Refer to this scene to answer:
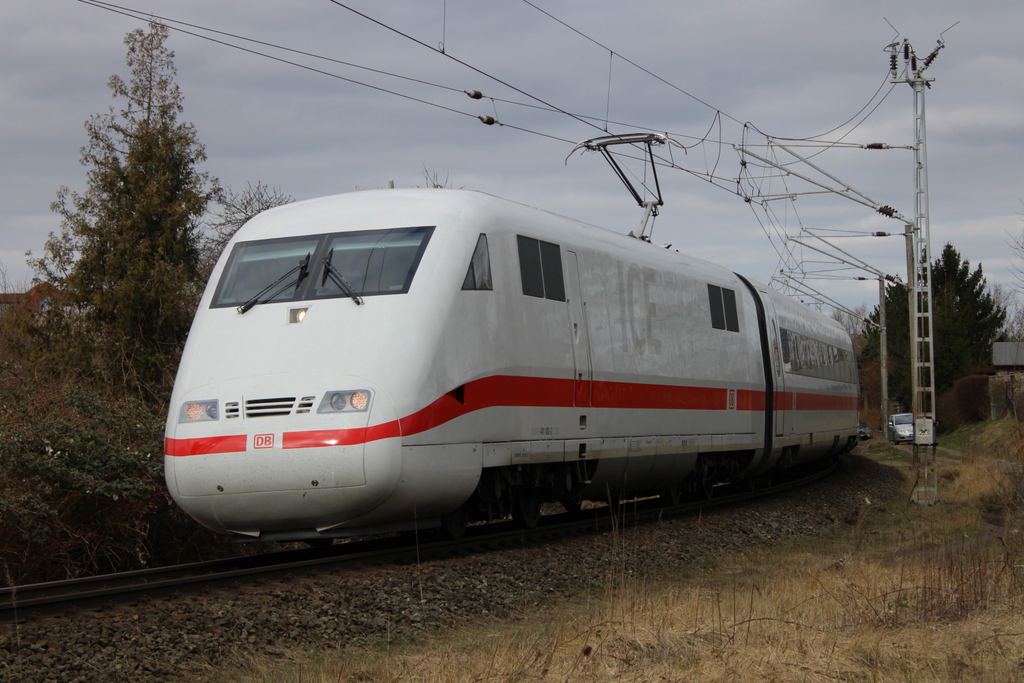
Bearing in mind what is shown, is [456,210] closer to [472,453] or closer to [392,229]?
[392,229]

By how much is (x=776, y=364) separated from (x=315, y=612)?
42.4ft

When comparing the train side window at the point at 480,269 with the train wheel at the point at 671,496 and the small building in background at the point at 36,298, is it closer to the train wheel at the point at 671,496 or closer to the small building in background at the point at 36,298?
the train wheel at the point at 671,496

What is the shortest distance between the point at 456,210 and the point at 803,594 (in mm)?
4537

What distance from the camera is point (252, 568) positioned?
8.51m

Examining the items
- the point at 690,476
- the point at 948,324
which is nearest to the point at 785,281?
the point at 690,476

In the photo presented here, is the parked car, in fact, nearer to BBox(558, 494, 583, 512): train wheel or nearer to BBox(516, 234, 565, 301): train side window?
BBox(558, 494, 583, 512): train wheel

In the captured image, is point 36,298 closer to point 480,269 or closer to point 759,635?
point 480,269

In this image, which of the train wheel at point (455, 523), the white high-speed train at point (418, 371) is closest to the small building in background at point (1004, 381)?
the white high-speed train at point (418, 371)

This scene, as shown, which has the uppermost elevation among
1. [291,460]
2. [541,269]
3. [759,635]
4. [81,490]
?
[541,269]

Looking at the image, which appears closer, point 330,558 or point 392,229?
point 330,558

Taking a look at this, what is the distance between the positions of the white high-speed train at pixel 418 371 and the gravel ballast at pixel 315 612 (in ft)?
2.21

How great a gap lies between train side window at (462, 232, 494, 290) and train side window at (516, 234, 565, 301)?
668 millimetres

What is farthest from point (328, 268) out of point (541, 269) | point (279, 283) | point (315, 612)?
point (315, 612)

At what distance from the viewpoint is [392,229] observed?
9.73 m
